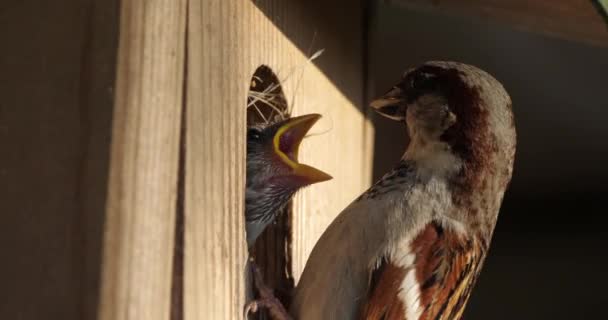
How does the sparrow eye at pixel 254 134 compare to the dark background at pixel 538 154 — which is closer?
the sparrow eye at pixel 254 134

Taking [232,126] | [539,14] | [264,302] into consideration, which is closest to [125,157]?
[232,126]

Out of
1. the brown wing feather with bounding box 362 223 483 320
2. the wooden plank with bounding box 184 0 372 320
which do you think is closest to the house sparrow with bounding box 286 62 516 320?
the brown wing feather with bounding box 362 223 483 320

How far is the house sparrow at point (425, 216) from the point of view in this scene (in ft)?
4.99

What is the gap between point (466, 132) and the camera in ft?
5.59

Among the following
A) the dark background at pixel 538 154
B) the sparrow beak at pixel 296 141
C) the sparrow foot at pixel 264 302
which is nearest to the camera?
the sparrow foot at pixel 264 302

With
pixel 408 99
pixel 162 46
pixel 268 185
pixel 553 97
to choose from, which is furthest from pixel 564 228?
pixel 162 46

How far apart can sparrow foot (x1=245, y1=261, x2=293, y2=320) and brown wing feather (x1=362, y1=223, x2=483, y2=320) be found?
0.42ft

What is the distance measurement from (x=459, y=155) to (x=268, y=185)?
33 centimetres

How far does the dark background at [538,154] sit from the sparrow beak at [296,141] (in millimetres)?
920

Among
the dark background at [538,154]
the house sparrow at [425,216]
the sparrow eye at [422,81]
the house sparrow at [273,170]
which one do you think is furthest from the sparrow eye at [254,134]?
the dark background at [538,154]

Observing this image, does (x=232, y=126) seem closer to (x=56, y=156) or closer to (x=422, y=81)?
(x=56, y=156)

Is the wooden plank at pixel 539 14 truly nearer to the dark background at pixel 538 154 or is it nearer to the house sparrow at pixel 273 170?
the house sparrow at pixel 273 170

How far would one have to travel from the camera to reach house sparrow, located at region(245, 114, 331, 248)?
1611mm

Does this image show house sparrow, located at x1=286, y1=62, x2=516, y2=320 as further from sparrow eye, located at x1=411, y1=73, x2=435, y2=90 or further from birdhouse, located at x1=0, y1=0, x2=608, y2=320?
birdhouse, located at x1=0, y1=0, x2=608, y2=320
